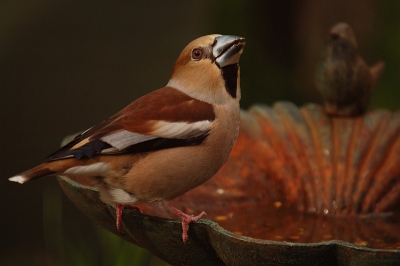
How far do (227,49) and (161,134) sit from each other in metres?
0.40

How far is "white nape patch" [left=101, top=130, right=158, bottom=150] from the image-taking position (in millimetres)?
2293

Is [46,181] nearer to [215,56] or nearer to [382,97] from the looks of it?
[382,97]

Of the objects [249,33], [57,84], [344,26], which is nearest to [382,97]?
[249,33]

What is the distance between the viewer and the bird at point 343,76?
337 cm

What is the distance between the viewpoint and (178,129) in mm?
2400

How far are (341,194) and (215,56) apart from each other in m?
1.10

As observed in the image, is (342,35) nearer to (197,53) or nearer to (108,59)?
(197,53)

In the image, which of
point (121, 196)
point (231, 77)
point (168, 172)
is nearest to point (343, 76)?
point (231, 77)

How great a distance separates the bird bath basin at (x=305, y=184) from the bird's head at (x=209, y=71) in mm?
597

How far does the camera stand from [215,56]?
2502 millimetres

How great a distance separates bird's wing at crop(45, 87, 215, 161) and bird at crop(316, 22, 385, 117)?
1.12 meters

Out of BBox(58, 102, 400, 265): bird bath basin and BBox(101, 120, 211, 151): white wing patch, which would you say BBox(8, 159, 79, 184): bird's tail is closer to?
BBox(101, 120, 211, 151): white wing patch

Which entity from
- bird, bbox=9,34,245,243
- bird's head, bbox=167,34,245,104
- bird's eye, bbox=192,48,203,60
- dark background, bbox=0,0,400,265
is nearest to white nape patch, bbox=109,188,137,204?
bird, bbox=9,34,245,243

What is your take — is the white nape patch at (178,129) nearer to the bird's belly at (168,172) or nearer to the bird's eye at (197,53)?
the bird's belly at (168,172)
